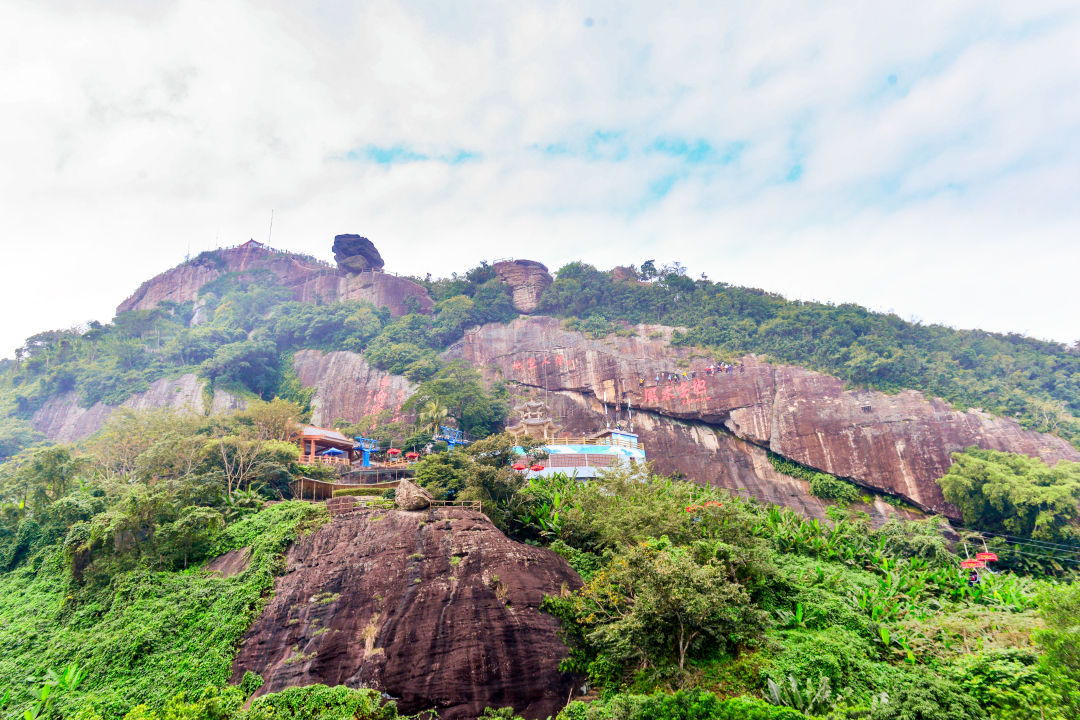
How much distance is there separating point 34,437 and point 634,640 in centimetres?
4646

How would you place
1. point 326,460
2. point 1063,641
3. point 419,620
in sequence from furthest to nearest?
point 326,460 < point 419,620 < point 1063,641

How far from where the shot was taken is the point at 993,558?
69.5 feet

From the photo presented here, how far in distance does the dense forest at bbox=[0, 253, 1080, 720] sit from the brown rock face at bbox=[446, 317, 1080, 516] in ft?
3.76

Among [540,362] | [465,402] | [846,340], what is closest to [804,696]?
[465,402]

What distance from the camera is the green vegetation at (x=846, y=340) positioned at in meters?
31.8

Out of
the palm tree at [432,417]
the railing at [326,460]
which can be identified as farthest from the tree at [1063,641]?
the railing at [326,460]

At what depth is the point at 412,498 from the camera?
18.3 metres

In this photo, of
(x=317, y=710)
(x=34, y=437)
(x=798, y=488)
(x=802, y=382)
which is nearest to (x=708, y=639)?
(x=317, y=710)

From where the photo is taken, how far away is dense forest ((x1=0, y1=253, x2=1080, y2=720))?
12.3 metres

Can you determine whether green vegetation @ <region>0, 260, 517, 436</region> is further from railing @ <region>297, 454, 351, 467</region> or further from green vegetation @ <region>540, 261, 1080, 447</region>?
railing @ <region>297, 454, 351, 467</region>

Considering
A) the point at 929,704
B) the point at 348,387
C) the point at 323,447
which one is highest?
the point at 348,387

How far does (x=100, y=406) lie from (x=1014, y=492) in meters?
55.7

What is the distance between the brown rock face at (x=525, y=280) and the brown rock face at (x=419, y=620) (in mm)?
33281

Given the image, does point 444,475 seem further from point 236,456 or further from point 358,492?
point 236,456
